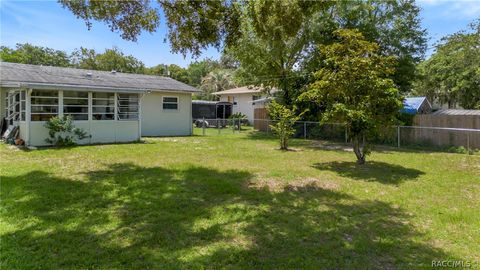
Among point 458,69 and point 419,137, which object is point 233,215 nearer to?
point 419,137

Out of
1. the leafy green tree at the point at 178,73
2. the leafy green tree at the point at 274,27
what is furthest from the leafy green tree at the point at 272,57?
the leafy green tree at the point at 178,73

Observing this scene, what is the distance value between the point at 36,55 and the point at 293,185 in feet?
146

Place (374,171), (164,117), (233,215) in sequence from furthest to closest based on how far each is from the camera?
(164,117), (374,171), (233,215)

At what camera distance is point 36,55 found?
42562 millimetres

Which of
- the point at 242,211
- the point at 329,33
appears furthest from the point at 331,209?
the point at 329,33

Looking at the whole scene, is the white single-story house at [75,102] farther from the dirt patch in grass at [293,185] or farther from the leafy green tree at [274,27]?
the dirt patch in grass at [293,185]

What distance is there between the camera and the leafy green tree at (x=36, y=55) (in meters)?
39.9

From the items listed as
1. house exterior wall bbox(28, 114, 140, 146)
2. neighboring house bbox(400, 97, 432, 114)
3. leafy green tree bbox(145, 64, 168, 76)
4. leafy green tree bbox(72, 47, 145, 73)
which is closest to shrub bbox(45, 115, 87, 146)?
house exterior wall bbox(28, 114, 140, 146)

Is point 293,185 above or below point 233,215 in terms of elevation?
above

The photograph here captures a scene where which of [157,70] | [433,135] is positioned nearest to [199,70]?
[157,70]

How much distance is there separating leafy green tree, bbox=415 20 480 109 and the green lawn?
59.1 ft

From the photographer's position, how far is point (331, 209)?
5871 mm

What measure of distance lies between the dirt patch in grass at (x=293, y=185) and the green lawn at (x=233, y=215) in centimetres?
2

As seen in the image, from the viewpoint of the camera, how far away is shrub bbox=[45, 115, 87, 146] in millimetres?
13391
